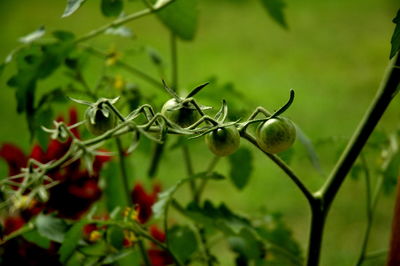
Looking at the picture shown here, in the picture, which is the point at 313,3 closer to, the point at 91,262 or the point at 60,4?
the point at 60,4

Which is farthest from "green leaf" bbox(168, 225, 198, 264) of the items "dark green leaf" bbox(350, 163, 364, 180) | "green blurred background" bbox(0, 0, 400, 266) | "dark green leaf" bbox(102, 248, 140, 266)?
"green blurred background" bbox(0, 0, 400, 266)

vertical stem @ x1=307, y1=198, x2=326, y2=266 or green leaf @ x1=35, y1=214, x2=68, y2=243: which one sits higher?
green leaf @ x1=35, y1=214, x2=68, y2=243

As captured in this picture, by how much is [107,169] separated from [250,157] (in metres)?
0.11

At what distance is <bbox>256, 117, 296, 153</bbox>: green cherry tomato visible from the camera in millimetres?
206

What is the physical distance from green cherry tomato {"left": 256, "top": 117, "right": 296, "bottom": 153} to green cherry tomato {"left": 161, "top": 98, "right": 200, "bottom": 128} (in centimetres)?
3

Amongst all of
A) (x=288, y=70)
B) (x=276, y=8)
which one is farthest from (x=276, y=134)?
(x=288, y=70)

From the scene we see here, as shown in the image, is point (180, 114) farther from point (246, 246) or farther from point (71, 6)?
point (246, 246)

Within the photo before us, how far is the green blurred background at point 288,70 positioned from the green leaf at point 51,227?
54 cm

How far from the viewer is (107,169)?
1.43ft

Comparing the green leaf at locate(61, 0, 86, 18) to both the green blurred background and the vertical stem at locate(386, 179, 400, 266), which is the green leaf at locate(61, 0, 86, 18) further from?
the green blurred background

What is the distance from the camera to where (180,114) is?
20 cm

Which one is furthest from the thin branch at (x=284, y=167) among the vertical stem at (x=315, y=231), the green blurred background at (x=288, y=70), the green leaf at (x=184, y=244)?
the green blurred background at (x=288, y=70)

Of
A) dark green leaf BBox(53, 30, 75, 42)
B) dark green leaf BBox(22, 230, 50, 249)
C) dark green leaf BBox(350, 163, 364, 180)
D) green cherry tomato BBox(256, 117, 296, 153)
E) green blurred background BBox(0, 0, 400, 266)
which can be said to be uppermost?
dark green leaf BBox(53, 30, 75, 42)

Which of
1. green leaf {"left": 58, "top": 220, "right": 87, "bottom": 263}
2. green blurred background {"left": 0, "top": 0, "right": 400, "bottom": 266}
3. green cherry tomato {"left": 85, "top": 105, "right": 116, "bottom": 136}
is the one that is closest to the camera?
green cherry tomato {"left": 85, "top": 105, "right": 116, "bottom": 136}
